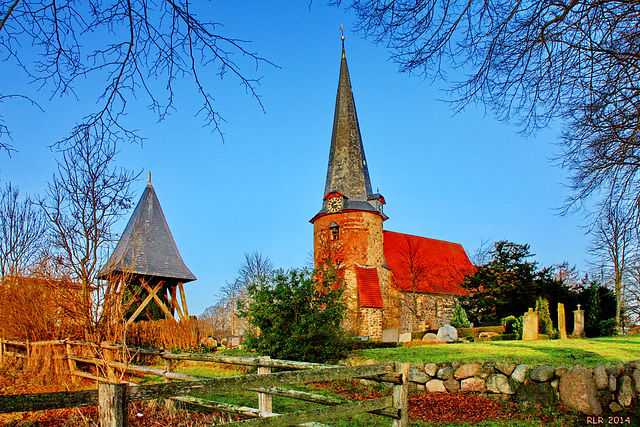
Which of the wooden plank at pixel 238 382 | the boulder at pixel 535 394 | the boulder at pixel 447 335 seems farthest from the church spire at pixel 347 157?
the wooden plank at pixel 238 382

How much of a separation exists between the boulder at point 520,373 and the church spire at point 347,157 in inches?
804

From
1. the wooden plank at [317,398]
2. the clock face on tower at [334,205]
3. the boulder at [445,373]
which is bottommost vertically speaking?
the boulder at [445,373]

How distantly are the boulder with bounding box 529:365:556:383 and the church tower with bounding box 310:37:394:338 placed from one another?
707 inches

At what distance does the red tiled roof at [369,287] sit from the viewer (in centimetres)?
2542

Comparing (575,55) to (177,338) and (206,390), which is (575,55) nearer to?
(206,390)

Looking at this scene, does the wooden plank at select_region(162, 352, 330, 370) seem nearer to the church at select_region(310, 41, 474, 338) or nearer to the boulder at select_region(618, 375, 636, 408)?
the boulder at select_region(618, 375, 636, 408)

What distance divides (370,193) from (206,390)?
25.7 m

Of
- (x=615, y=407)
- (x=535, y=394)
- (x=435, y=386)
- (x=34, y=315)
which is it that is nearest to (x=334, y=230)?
(x=34, y=315)

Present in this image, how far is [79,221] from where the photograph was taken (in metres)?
8.81

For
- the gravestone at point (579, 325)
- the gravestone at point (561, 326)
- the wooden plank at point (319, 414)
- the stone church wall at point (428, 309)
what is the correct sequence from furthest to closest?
the stone church wall at point (428, 309) → the gravestone at point (579, 325) → the gravestone at point (561, 326) → the wooden plank at point (319, 414)

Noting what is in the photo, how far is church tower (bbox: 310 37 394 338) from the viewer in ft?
83.9

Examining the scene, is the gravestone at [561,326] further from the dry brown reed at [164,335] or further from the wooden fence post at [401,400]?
the dry brown reed at [164,335]

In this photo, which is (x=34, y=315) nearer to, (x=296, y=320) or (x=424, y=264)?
(x=296, y=320)

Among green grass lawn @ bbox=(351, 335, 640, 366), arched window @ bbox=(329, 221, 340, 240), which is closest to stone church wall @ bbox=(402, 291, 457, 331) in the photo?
arched window @ bbox=(329, 221, 340, 240)
